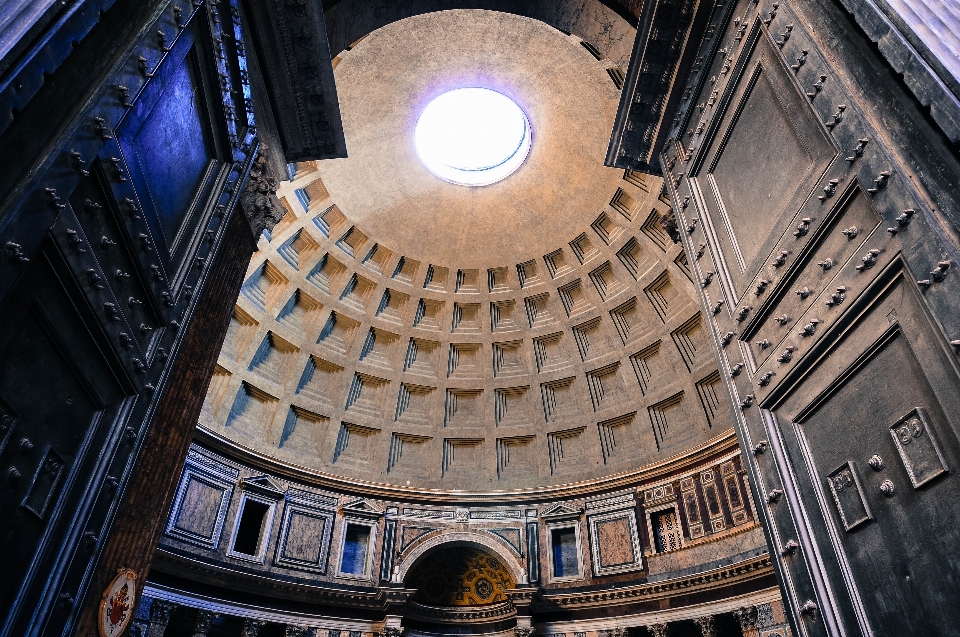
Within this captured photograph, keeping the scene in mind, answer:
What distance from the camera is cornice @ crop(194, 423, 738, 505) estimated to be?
15578 millimetres

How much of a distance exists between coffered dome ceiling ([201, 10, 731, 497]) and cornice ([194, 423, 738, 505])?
0.48 feet

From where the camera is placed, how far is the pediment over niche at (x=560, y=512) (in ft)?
58.0

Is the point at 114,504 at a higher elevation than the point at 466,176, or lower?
lower

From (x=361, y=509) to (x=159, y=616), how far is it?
5.82 metres

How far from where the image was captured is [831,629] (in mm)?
4801

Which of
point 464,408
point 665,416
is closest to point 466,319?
point 464,408

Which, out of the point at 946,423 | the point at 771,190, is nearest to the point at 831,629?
the point at 946,423

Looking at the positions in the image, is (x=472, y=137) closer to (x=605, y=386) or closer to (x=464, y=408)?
(x=464, y=408)

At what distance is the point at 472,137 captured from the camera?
20.7 metres

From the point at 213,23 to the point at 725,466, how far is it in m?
14.1

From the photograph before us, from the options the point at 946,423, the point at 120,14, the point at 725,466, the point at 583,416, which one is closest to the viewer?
the point at 946,423

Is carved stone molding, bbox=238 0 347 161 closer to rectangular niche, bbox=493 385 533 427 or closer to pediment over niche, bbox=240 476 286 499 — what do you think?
pediment over niche, bbox=240 476 286 499

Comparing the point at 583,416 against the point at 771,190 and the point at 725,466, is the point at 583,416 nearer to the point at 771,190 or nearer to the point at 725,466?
the point at 725,466

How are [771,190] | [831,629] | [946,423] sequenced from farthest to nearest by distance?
[771,190] → [831,629] → [946,423]
